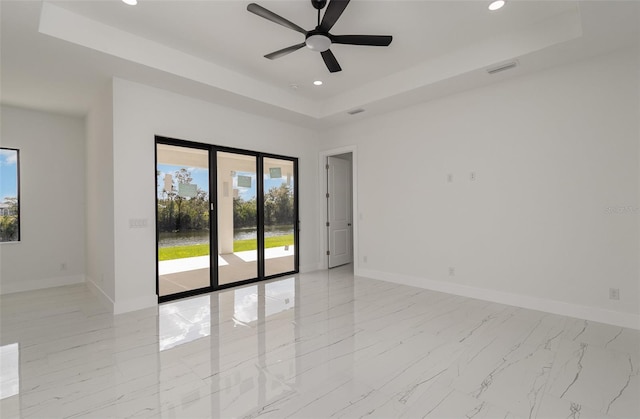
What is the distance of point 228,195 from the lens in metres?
5.02

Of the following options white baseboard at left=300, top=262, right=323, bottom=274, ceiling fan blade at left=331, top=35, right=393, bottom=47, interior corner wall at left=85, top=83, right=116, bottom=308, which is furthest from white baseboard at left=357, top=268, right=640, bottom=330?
interior corner wall at left=85, top=83, right=116, bottom=308

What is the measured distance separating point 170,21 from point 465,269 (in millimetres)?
4764

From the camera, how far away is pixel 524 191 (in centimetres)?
390

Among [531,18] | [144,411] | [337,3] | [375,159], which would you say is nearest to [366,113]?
[375,159]

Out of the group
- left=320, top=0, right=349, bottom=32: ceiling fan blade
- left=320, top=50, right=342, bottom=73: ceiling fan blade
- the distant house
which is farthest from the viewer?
the distant house

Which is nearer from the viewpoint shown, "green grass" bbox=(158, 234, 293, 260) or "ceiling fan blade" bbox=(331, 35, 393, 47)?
"ceiling fan blade" bbox=(331, 35, 393, 47)

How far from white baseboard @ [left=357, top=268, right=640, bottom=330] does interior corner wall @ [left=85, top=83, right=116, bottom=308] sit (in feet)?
13.7

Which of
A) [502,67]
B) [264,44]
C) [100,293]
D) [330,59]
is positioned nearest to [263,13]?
[330,59]

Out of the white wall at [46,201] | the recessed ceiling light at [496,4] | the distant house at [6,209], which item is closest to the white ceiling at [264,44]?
the recessed ceiling light at [496,4]

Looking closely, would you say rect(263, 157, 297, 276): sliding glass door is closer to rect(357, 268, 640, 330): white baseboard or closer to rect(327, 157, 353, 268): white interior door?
rect(327, 157, 353, 268): white interior door

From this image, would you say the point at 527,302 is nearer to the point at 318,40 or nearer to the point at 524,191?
the point at 524,191

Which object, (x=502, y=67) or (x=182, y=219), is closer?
(x=502, y=67)

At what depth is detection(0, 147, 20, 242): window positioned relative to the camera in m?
4.83

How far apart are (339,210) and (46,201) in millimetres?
5257
